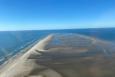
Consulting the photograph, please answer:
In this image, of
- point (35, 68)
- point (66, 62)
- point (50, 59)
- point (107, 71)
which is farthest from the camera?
point (50, 59)

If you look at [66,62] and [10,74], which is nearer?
[10,74]

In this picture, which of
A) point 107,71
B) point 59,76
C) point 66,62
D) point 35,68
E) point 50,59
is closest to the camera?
point 59,76

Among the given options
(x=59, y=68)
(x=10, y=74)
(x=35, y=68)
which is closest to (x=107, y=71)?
(x=59, y=68)

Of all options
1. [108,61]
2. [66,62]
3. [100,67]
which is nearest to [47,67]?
[66,62]

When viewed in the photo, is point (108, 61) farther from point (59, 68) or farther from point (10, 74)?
point (10, 74)

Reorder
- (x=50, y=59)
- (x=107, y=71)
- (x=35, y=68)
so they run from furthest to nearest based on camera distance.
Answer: (x=50, y=59) < (x=35, y=68) < (x=107, y=71)

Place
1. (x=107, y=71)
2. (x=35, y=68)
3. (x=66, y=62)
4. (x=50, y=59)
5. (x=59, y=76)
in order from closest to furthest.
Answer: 1. (x=59, y=76)
2. (x=107, y=71)
3. (x=35, y=68)
4. (x=66, y=62)
5. (x=50, y=59)

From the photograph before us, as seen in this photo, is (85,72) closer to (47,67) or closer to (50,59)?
(47,67)

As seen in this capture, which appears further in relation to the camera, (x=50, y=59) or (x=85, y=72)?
(x=50, y=59)
